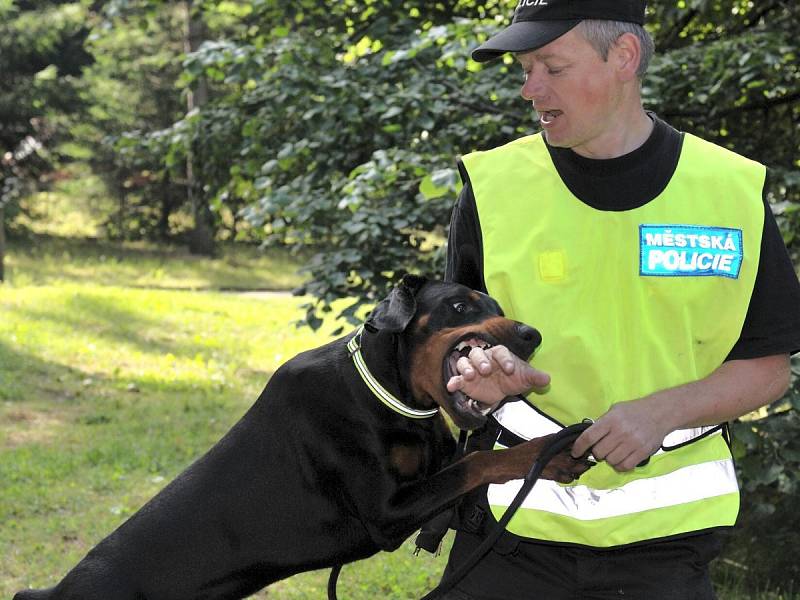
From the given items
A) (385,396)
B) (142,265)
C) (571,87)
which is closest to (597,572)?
(385,396)

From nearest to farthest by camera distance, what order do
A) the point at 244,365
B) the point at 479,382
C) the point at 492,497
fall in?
the point at 479,382 < the point at 492,497 < the point at 244,365

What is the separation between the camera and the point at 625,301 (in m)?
2.41

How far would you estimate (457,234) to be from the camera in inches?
104

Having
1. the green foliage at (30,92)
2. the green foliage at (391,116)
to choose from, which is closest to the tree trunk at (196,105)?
the green foliage at (30,92)

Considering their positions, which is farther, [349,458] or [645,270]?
[349,458]

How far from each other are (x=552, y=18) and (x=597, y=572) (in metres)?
1.19

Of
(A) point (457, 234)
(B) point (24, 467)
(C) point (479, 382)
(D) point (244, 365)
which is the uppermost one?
(A) point (457, 234)

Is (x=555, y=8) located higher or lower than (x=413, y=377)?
higher

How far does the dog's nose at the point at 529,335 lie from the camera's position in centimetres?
238

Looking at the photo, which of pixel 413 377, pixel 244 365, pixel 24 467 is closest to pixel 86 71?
pixel 244 365

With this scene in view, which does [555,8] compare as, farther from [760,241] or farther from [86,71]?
[86,71]

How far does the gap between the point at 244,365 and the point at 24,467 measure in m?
3.87

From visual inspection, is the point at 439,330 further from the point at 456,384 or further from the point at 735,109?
the point at 735,109

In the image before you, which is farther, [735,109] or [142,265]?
[142,265]
